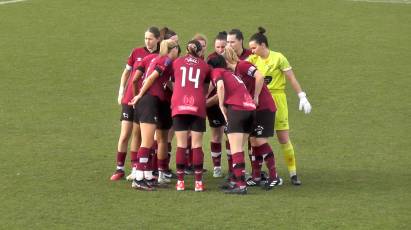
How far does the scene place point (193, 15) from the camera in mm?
28453

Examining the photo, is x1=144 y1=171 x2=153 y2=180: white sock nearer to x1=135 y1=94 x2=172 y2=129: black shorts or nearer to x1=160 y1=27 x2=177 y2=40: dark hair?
x1=135 y1=94 x2=172 y2=129: black shorts

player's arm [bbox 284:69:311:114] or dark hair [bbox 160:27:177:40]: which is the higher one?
dark hair [bbox 160:27:177:40]

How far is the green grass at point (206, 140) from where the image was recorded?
1295cm

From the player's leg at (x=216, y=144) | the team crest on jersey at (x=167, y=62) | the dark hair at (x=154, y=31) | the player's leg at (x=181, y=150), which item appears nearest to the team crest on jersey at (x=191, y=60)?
the team crest on jersey at (x=167, y=62)

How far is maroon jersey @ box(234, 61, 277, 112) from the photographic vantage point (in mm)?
13938

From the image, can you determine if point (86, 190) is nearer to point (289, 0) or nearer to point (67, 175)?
point (67, 175)

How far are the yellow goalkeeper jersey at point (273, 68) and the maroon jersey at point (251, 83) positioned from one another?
0.33m

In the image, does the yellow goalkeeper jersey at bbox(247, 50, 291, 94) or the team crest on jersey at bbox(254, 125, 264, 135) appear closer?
the team crest on jersey at bbox(254, 125, 264, 135)

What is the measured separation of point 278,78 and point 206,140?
12.1ft

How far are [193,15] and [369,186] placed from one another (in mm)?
14558

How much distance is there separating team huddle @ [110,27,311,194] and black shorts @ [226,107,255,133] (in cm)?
1

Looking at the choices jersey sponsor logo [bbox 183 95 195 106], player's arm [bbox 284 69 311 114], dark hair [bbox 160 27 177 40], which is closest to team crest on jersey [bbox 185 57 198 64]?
jersey sponsor logo [bbox 183 95 195 106]

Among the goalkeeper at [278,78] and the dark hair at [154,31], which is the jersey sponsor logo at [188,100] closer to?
the dark hair at [154,31]

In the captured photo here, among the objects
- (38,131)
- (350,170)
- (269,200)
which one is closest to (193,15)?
(38,131)
